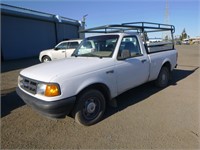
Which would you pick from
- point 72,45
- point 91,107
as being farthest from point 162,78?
point 72,45

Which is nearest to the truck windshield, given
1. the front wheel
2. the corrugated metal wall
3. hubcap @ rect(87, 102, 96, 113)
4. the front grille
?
the front wheel

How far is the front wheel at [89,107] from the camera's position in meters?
3.38

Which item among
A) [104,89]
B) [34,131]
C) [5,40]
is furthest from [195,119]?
[5,40]

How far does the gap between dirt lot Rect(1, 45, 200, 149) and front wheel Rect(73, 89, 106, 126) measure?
6.1 inches

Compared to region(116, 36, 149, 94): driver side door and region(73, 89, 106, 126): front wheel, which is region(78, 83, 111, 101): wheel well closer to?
region(73, 89, 106, 126): front wheel

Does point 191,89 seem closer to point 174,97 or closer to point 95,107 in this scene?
point 174,97

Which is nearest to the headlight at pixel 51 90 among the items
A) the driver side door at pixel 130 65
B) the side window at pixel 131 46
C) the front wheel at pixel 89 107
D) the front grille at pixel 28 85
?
the front grille at pixel 28 85

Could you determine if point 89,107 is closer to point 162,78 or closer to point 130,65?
point 130,65

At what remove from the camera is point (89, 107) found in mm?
3584

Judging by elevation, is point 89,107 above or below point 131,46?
below

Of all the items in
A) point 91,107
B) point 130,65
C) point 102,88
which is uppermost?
point 130,65

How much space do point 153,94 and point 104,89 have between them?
2216mm

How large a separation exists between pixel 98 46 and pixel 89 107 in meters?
1.69

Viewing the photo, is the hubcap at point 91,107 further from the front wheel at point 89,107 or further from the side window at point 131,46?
the side window at point 131,46
